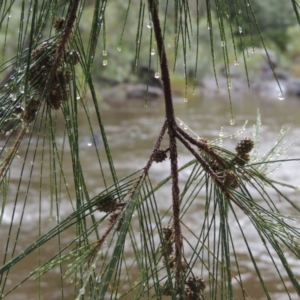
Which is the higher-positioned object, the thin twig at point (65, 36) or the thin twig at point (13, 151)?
the thin twig at point (65, 36)

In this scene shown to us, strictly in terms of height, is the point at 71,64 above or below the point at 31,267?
below

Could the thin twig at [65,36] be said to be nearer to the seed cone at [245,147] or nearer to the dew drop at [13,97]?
the dew drop at [13,97]

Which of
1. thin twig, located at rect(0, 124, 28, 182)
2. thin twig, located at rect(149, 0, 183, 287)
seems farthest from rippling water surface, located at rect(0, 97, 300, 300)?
thin twig, located at rect(149, 0, 183, 287)

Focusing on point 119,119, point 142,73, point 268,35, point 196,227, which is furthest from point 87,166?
point 268,35

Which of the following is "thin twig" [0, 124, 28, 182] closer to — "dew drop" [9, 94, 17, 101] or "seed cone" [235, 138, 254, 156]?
"dew drop" [9, 94, 17, 101]

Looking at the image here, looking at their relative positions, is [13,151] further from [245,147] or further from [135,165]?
[135,165]

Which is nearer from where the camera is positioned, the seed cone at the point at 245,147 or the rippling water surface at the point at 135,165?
the seed cone at the point at 245,147

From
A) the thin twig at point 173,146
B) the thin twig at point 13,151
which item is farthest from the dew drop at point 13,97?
the thin twig at point 173,146

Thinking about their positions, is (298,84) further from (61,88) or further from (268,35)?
(61,88)

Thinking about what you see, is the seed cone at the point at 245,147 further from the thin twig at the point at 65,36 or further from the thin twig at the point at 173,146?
the thin twig at the point at 65,36
